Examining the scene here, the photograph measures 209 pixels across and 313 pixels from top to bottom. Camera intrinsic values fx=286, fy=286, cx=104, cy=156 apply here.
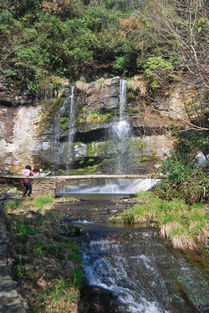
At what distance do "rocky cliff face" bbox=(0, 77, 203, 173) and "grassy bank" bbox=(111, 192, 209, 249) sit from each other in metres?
6.69

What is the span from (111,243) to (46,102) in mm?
13760

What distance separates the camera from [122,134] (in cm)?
1617

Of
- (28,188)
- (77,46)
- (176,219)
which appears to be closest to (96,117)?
(77,46)

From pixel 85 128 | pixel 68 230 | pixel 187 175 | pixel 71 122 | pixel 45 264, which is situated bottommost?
pixel 45 264

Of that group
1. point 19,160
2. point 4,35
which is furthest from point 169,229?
point 4,35

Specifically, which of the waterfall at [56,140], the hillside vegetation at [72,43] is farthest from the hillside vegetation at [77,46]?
the waterfall at [56,140]

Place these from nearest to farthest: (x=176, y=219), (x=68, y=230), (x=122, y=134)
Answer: (x=68, y=230) → (x=176, y=219) → (x=122, y=134)

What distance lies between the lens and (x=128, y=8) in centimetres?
2664

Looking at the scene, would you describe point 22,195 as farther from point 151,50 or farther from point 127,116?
point 151,50

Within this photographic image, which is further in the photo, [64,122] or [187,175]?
[64,122]

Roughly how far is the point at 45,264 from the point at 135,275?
5.41 ft

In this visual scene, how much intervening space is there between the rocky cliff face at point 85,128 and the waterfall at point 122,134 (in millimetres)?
77

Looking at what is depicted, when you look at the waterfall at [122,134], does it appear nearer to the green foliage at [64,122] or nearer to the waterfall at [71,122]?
the waterfall at [71,122]

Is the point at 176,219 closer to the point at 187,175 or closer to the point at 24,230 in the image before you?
the point at 187,175
